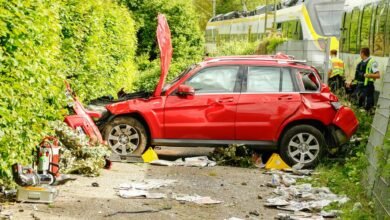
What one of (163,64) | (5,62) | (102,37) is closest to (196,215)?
(5,62)

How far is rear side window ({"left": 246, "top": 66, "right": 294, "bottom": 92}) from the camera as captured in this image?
1395cm

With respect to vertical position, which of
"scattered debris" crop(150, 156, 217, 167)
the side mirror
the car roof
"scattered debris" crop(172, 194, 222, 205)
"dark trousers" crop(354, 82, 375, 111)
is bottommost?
"scattered debris" crop(172, 194, 222, 205)

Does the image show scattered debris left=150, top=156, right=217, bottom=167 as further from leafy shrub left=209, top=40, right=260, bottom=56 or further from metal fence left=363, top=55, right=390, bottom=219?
leafy shrub left=209, top=40, right=260, bottom=56

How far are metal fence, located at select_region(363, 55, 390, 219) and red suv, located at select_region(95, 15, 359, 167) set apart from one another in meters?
2.98

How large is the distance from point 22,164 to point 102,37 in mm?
8103

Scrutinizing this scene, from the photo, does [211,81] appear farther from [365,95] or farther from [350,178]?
[365,95]

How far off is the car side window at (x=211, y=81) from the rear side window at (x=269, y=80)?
0.30 m

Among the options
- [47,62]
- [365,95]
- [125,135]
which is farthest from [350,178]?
[365,95]

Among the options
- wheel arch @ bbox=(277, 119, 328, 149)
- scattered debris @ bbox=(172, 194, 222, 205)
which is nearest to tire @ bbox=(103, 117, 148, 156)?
wheel arch @ bbox=(277, 119, 328, 149)

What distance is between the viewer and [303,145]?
45.1 ft

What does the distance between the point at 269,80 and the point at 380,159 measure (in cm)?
559

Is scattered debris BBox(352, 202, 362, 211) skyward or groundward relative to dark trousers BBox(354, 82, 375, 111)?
groundward

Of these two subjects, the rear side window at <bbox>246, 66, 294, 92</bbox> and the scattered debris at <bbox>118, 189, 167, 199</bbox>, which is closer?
the scattered debris at <bbox>118, 189, 167, 199</bbox>

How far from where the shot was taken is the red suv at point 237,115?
1372 centimetres
